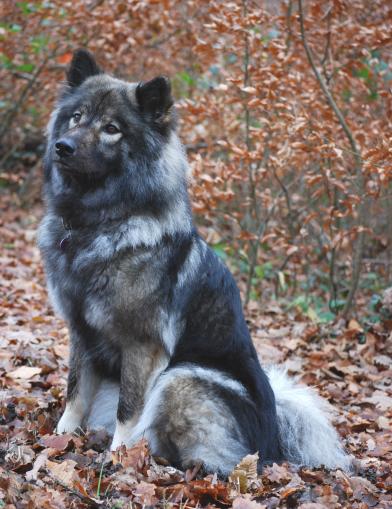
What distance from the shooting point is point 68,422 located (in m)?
3.75

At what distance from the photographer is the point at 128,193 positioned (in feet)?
12.0

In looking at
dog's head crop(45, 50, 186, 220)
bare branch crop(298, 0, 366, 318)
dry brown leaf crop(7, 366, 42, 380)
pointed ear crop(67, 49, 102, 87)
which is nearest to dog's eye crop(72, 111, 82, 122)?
dog's head crop(45, 50, 186, 220)

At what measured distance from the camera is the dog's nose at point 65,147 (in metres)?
3.43

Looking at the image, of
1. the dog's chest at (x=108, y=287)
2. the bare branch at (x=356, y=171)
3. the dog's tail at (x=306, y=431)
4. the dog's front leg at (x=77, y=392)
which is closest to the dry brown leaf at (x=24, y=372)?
the dog's front leg at (x=77, y=392)

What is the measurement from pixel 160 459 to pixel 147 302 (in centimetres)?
85

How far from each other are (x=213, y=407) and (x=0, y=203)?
753 cm

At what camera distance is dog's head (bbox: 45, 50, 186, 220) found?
11.6 ft

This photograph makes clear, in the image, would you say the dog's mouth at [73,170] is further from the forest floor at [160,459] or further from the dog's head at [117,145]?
the forest floor at [160,459]

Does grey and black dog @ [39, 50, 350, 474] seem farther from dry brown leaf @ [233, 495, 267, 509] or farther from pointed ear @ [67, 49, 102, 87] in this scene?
dry brown leaf @ [233, 495, 267, 509]

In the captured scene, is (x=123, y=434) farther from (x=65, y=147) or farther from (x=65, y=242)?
(x=65, y=147)

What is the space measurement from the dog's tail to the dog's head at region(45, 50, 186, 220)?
1478 millimetres

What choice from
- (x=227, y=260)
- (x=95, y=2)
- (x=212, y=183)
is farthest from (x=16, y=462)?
(x=95, y=2)

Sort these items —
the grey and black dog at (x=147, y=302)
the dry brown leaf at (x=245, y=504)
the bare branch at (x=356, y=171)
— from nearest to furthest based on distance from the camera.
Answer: the dry brown leaf at (x=245, y=504), the grey and black dog at (x=147, y=302), the bare branch at (x=356, y=171)

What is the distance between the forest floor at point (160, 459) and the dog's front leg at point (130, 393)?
19cm
